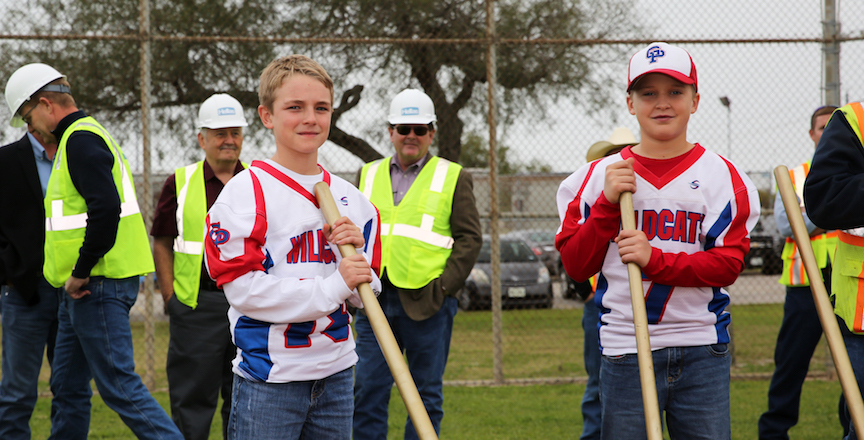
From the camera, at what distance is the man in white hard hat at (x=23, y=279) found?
143 inches

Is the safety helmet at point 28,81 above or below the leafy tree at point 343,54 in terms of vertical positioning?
below

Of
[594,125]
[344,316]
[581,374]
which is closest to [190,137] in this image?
[594,125]

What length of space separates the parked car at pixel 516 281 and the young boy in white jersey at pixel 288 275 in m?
6.58

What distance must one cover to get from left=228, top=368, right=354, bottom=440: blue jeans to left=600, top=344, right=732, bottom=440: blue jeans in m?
0.85

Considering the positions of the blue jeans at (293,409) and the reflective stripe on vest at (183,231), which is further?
the reflective stripe on vest at (183,231)

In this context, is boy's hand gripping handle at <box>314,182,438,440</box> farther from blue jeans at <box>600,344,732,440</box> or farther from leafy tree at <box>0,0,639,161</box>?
leafy tree at <box>0,0,639,161</box>

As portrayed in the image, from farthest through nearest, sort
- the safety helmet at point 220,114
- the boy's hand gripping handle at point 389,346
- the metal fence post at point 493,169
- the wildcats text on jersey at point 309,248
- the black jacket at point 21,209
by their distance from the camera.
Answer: the metal fence post at point 493,169, the safety helmet at point 220,114, the black jacket at point 21,209, the wildcats text on jersey at point 309,248, the boy's hand gripping handle at point 389,346

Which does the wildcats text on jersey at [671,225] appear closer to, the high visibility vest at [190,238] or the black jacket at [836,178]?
the black jacket at [836,178]

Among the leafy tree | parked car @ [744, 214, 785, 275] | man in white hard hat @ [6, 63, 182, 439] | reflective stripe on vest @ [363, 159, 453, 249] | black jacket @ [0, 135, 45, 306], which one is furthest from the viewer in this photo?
parked car @ [744, 214, 785, 275]

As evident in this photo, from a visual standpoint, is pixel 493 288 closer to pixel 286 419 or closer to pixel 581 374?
pixel 581 374

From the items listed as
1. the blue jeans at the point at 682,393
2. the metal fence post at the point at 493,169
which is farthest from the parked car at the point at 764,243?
the blue jeans at the point at 682,393

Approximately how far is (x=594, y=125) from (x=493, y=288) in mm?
1759

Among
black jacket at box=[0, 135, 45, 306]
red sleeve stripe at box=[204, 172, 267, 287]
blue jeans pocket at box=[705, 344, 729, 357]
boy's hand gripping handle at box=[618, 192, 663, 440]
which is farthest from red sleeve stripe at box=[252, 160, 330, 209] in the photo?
black jacket at box=[0, 135, 45, 306]

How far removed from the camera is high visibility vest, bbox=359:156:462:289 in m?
3.82
